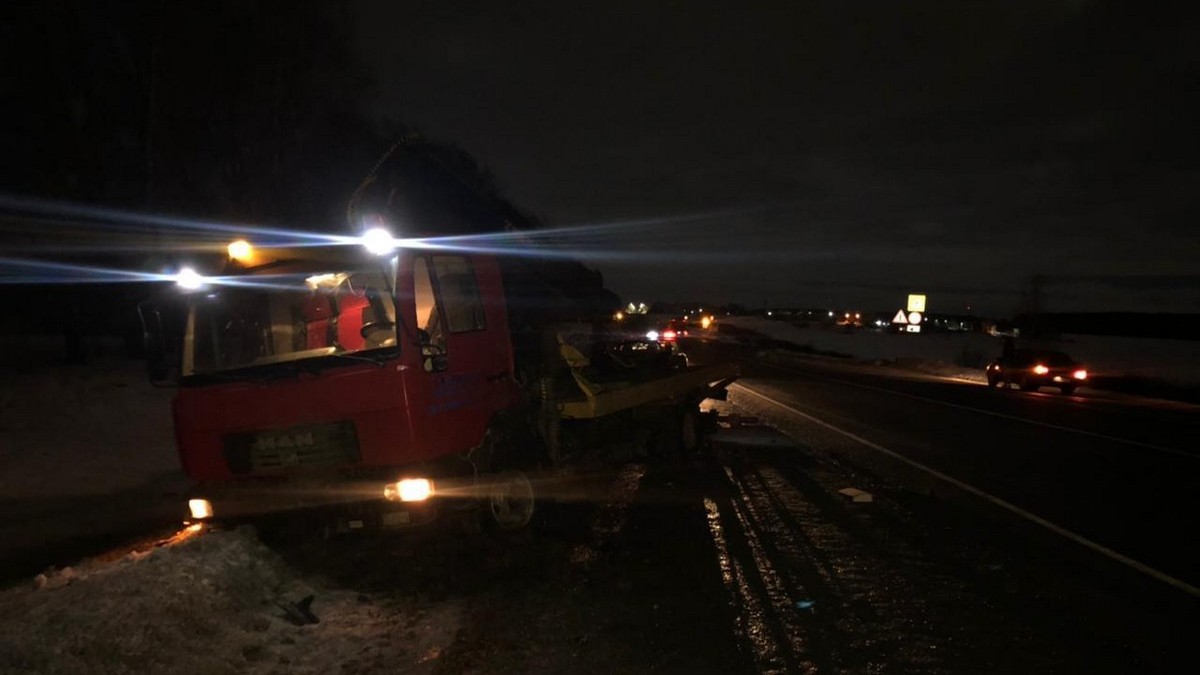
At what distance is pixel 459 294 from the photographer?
23.7 feet

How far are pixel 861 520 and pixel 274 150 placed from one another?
731 inches

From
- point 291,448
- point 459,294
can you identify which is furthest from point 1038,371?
point 291,448

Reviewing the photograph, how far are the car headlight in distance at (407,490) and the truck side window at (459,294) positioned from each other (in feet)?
4.47

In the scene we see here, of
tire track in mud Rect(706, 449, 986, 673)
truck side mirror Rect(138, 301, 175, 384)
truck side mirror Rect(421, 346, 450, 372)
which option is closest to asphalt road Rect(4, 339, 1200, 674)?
tire track in mud Rect(706, 449, 986, 673)

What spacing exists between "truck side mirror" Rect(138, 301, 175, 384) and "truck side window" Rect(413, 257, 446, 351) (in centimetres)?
210

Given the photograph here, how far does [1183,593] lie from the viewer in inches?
240

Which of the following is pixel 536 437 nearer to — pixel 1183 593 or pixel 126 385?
pixel 1183 593

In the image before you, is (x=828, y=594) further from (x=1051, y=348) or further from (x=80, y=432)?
(x=1051, y=348)


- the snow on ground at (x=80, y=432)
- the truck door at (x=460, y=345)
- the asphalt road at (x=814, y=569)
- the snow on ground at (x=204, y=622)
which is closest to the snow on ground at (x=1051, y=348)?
the asphalt road at (x=814, y=569)

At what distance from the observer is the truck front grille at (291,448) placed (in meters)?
6.18

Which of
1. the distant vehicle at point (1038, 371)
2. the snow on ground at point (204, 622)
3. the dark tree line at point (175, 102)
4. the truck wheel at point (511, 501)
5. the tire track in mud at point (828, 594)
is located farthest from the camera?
the distant vehicle at point (1038, 371)

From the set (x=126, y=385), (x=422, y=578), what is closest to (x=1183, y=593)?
(x=422, y=578)

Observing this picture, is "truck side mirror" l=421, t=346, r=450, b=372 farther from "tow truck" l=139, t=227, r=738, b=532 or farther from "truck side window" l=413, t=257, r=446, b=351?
"truck side window" l=413, t=257, r=446, b=351

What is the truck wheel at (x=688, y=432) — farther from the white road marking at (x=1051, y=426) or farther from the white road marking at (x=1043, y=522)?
the white road marking at (x=1051, y=426)
